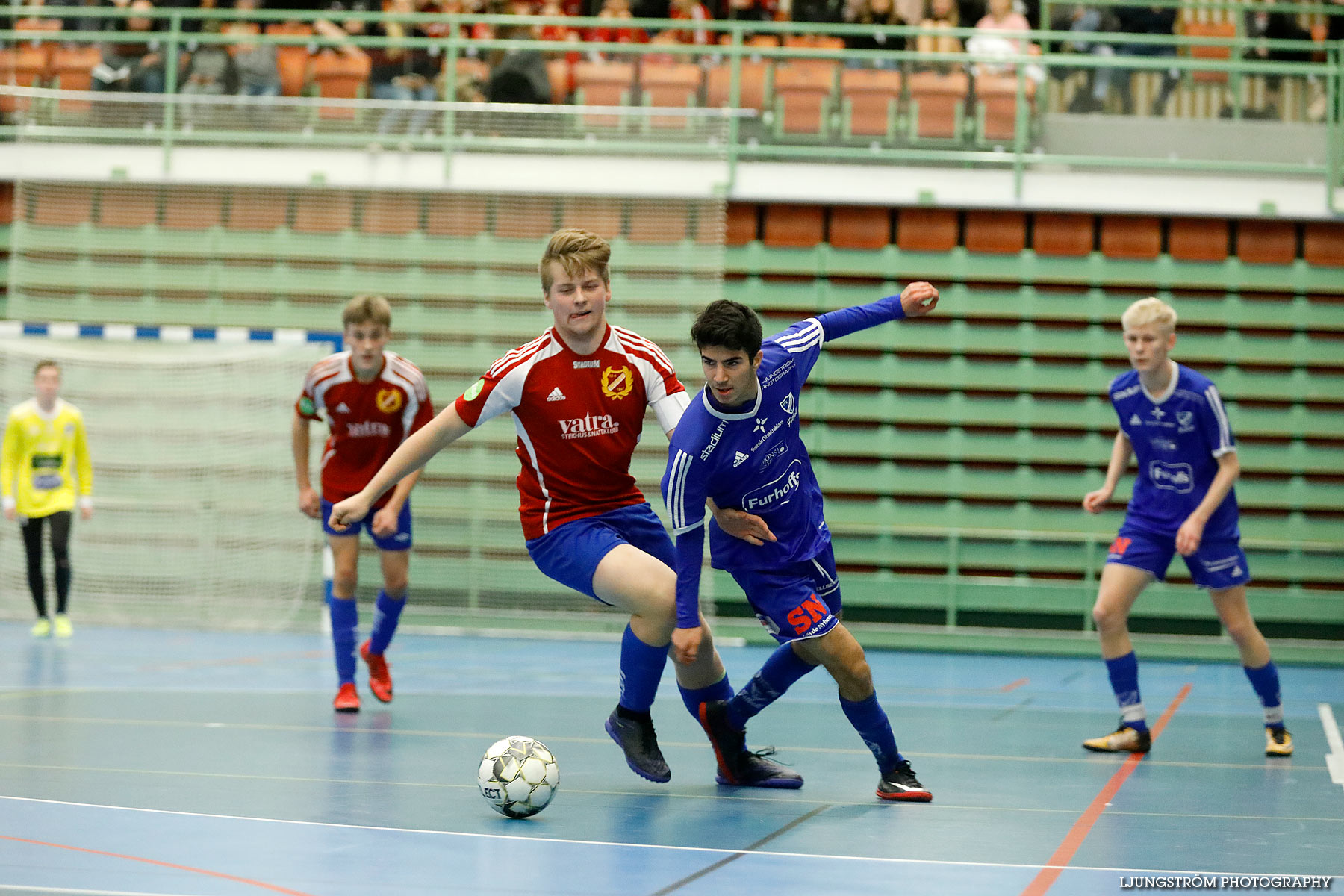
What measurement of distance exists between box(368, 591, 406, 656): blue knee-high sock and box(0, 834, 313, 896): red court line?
328 cm

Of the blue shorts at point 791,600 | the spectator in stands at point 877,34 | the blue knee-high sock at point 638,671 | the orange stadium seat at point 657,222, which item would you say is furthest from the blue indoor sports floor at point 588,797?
the spectator in stands at point 877,34

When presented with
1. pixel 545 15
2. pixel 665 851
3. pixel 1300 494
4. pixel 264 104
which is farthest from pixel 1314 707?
pixel 264 104

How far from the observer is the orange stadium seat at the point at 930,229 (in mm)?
12352

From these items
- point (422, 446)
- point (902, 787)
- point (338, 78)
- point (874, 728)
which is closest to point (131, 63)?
point (338, 78)

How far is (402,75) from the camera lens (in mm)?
12320

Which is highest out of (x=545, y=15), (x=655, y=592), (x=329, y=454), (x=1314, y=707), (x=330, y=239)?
(x=545, y=15)

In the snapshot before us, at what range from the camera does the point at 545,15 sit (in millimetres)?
12656

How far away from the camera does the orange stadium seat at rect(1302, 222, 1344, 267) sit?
12086mm

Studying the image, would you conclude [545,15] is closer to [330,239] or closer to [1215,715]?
[330,239]

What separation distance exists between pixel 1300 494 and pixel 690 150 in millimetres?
6150

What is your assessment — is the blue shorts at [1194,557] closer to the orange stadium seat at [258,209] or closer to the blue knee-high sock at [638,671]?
the blue knee-high sock at [638,671]

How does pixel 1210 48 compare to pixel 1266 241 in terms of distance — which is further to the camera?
pixel 1266 241

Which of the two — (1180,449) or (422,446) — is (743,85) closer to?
(1180,449)

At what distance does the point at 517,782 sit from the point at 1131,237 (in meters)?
9.60
